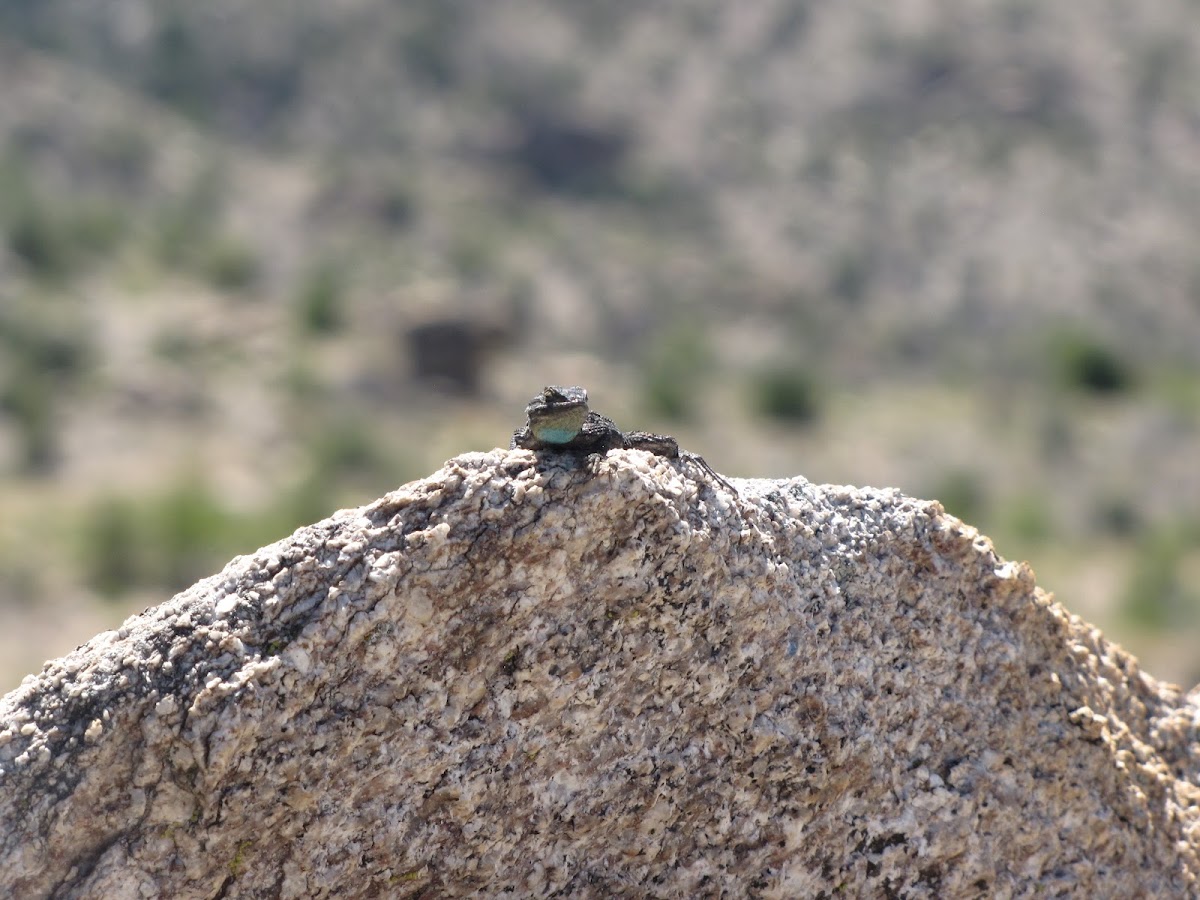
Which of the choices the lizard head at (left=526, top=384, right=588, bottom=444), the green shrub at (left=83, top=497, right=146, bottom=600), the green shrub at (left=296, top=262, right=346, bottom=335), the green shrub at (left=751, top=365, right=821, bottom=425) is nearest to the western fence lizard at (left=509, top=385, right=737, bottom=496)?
the lizard head at (left=526, top=384, right=588, bottom=444)

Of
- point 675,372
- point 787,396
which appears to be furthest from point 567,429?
point 675,372

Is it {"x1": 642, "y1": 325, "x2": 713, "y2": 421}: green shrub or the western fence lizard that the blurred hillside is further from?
the western fence lizard

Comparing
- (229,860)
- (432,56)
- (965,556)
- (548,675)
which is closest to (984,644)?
(965,556)

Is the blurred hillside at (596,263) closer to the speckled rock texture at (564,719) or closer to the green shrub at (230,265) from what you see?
the green shrub at (230,265)

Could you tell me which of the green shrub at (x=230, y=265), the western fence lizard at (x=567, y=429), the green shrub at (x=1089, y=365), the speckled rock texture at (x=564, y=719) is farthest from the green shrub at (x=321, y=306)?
the speckled rock texture at (x=564, y=719)

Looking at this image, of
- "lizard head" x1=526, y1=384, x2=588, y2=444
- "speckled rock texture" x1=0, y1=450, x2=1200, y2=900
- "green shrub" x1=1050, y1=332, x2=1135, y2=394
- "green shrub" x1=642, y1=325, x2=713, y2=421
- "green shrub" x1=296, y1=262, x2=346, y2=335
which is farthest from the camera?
"green shrub" x1=1050, y1=332, x2=1135, y2=394
